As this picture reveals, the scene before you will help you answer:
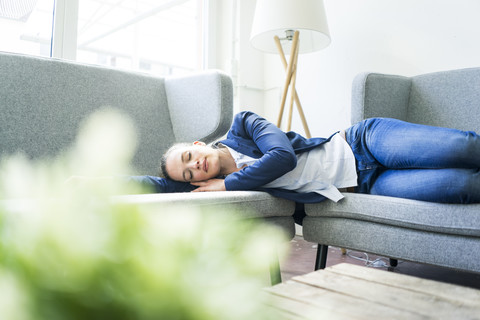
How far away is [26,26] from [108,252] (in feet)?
7.81

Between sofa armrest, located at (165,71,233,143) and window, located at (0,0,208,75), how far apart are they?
0.82 m

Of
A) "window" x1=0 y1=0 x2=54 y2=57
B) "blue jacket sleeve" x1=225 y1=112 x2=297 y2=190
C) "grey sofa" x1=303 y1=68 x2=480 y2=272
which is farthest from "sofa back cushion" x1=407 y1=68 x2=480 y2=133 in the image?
"window" x1=0 y1=0 x2=54 y2=57

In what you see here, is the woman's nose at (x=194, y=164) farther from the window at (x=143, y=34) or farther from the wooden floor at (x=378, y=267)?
the window at (x=143, y=34)

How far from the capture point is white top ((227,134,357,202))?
4.66 feet

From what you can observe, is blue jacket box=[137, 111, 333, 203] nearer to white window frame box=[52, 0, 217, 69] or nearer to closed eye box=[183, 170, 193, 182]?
closed eye box=[183, 170, 193, 182]

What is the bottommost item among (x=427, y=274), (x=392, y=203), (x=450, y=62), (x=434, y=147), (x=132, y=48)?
(x=427, y=274)

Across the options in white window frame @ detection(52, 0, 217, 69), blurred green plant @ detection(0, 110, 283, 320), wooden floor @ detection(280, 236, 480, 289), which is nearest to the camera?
blurred green plant @ detection(0, 110, 283, 320)

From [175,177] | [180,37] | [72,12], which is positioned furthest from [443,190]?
[180,37]

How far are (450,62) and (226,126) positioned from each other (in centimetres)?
129

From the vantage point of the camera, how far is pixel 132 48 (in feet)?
8.64

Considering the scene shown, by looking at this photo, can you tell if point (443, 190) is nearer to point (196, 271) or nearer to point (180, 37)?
point (196, 271)

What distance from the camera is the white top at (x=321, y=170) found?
1.42 m

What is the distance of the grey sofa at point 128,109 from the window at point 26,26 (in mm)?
759

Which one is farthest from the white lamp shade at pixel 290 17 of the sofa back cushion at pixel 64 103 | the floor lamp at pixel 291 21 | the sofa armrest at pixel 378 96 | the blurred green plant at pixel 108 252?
the blurred green plant at pixel 108 252
